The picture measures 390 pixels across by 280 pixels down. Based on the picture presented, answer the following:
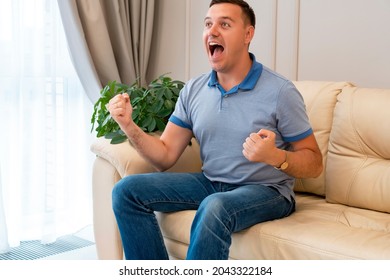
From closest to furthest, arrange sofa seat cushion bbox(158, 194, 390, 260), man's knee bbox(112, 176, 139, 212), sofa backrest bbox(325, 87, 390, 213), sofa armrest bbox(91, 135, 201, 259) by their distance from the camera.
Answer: sofa seat cushion bbox(158, 194, 390, 260) → man's knee bbox(112, 176, 139, 212) → sofa backrest bbox(325, 87, 390, 213) → sofa armrest bbox(91, 135, 201, 259)

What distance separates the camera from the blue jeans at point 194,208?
4.71 ft

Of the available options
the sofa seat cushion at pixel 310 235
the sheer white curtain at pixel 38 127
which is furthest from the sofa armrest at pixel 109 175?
the sheer white curtain at pixel 38 127

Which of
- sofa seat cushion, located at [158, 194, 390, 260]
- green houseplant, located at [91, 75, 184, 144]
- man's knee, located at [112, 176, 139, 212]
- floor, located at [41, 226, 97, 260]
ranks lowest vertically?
floor, located at [41, 226, 97, 260]

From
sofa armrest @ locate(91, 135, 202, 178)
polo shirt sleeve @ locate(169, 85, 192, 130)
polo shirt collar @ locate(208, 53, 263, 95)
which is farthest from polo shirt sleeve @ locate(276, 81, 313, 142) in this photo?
sofa armrest @ locate(91, 135, 202, 178)

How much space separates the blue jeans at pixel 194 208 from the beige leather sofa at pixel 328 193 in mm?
53

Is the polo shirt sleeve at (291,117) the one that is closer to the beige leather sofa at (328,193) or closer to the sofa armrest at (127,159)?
the beige leather sofa at (328,193)

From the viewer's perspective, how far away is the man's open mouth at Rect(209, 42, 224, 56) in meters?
1.80

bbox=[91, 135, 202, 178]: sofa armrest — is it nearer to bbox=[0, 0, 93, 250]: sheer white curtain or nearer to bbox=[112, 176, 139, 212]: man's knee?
bbox=[112, 176, 139, 212]: man's knee

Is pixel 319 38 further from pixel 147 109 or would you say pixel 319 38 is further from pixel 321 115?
pixel 147 109

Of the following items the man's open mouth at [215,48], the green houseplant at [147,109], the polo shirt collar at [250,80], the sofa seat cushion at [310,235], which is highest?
the man's open mouth at [215,48]

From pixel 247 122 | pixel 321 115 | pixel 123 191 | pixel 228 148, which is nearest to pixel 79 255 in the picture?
pixel 123 191

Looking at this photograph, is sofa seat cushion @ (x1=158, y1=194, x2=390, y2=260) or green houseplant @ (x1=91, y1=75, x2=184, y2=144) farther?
green houseplant @ (x1=91, y1=75, x2=184, y2=144)

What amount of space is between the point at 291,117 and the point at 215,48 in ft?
1.34
